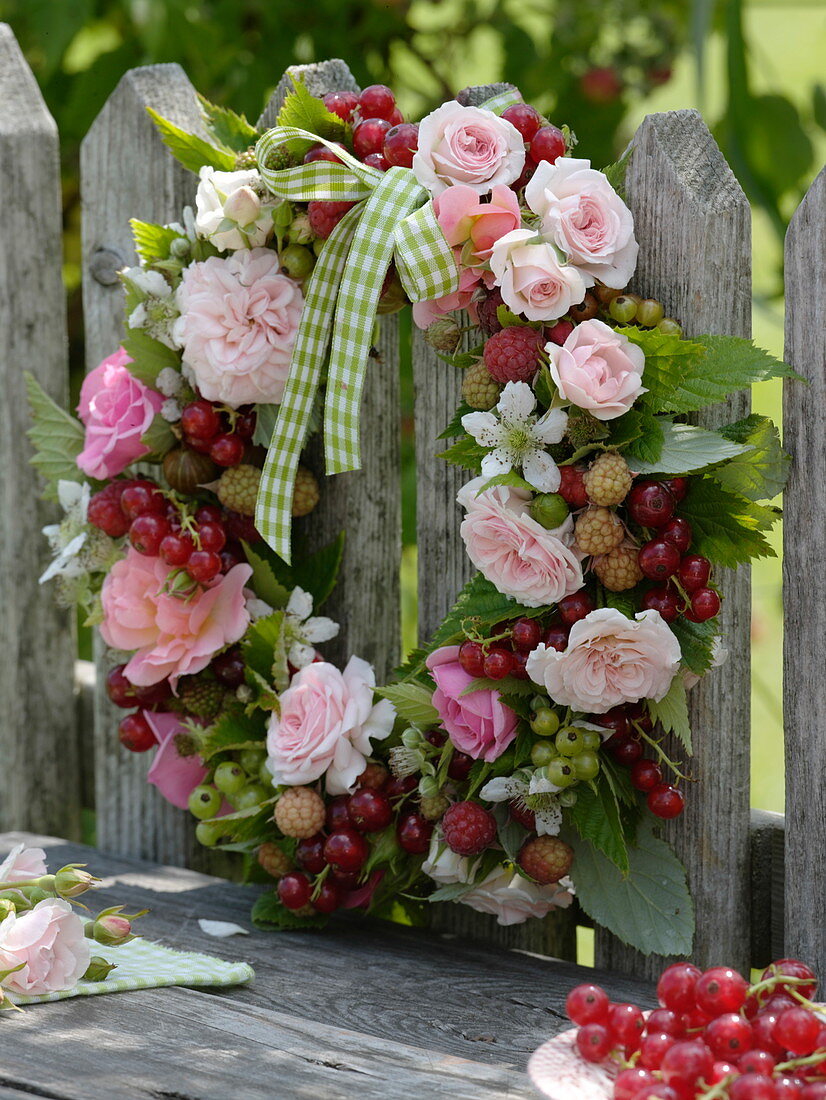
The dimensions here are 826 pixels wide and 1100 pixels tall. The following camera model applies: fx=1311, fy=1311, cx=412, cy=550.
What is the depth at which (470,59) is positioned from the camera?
3.12m

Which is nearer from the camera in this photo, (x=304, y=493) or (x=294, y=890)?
(x=294, y=890)

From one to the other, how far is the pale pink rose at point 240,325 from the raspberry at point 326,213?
0.09m

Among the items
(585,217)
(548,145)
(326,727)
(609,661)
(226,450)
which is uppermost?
(548,145)

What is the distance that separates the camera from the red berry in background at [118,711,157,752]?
1.91 meters

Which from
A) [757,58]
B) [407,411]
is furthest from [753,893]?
[757,58]

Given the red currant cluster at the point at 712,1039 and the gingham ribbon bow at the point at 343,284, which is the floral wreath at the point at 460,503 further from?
the red currant cluster at the point at 712,1039

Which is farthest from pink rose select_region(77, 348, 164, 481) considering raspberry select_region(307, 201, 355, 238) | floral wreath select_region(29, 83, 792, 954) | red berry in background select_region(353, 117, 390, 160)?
red berry in background select_region(353, 117, 390, 160)

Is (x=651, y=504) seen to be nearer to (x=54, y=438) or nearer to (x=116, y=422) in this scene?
(x=116, y=422)

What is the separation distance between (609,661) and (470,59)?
210 cm

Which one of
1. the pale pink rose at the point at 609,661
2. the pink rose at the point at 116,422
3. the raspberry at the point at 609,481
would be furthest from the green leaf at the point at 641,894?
the pink rose at the point at 116,422

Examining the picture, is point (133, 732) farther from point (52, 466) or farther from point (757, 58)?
point (757, 58)

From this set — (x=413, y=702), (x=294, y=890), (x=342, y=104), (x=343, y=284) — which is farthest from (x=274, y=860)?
(x=342, y=104)

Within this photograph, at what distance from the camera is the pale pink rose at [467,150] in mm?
1532

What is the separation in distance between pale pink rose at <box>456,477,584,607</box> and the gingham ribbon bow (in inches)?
7.9
